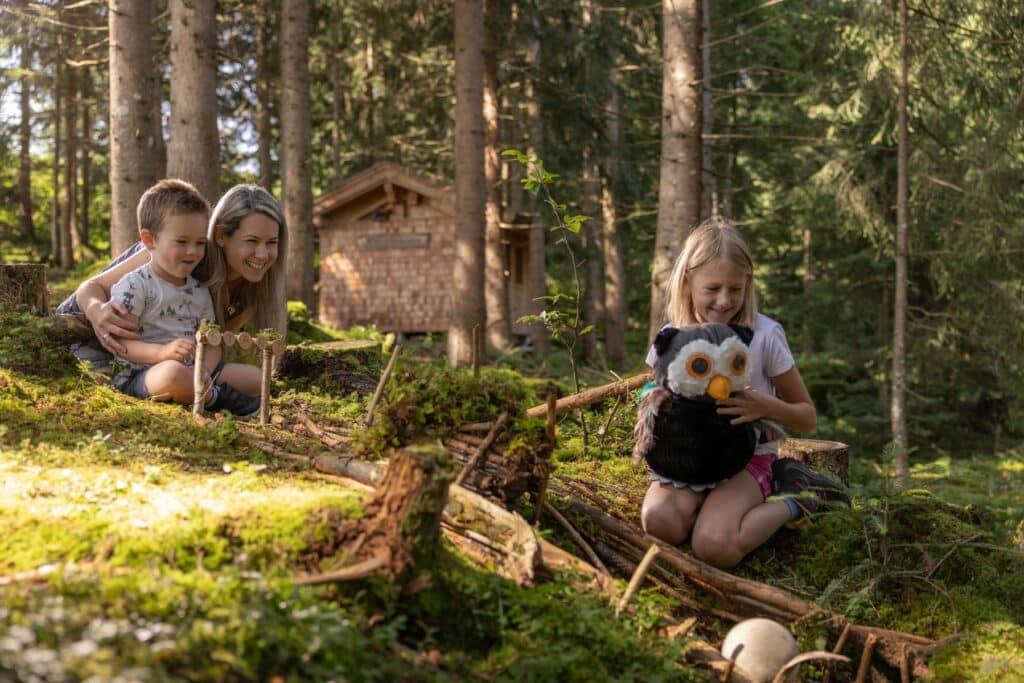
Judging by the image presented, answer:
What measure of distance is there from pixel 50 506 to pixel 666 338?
280 cm

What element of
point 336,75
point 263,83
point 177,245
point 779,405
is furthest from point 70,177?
point 779,405

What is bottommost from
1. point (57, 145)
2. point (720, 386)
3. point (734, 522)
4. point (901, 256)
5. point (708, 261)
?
point (734, 522)

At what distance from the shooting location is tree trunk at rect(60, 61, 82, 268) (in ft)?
79.7

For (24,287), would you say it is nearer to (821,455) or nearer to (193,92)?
(193,92)

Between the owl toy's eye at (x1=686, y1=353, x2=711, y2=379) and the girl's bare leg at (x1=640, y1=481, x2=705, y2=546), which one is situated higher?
the owl toy's eye at (x1=686, y1=353, x2=711, y2=379)

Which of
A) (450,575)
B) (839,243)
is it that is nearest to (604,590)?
(450,575)

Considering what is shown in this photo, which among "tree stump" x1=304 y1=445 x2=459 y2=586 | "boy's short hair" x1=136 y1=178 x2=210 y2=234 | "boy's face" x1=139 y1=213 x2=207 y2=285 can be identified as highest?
"boy's short hair" x1=136 y1=178 x2=210 y2=234

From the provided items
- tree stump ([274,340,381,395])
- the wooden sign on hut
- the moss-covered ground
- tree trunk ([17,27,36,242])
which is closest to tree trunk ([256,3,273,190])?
the wooden sign on hut

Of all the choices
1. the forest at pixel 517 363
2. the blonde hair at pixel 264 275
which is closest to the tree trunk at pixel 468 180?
the forest at pixel 517 363

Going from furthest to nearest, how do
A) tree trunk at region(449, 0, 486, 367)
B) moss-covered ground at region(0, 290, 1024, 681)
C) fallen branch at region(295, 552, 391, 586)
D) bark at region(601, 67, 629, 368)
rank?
bark at region(601, 67, 629, 368) < tree trunk at region(449, 0, 486, 367) < fallen branch at region(295, 552, 391, 586) < moss-covered ground at region(0, 290, 1024, 681)

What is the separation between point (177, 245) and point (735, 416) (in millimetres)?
3606

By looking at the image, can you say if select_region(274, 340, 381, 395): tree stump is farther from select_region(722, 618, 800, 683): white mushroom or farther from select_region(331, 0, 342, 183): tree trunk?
select_region(331, 0, 342, 183): tree trunk

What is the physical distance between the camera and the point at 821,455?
5.79m

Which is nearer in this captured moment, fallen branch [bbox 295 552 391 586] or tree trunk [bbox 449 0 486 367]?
fallen branch [bbox 295 552 391 586]
